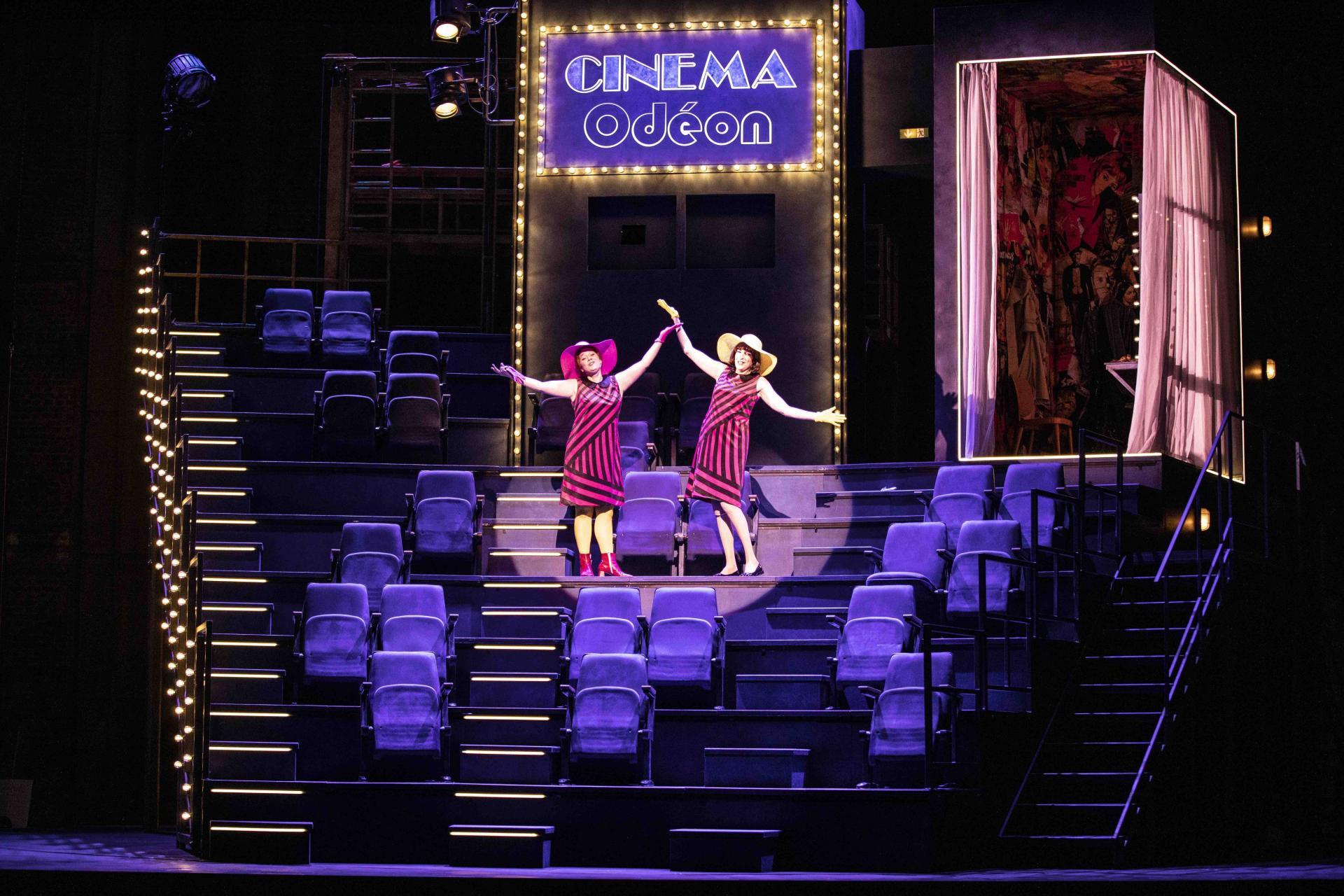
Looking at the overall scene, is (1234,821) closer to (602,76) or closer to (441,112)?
(602,76)

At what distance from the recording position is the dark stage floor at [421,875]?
6.13m

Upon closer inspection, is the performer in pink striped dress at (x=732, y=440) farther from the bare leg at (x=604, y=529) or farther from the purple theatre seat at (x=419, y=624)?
the purple theatre seat at (x=419, y=624)

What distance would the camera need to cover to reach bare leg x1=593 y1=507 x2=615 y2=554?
Result: 1009 cm

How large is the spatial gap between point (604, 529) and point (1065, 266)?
4149 millimetres

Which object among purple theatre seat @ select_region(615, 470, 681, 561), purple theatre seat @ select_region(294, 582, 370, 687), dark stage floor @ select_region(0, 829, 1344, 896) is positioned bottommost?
dark stage floor @ select_region(0, 829, 1344, 896)

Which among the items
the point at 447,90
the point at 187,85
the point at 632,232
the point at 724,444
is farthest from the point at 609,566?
the point at 187,85

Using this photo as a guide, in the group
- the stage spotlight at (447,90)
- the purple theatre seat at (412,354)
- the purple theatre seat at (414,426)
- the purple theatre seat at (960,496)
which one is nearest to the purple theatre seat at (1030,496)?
the purple theatre seat at (960,496)

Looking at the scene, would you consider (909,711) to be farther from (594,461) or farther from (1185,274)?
(1185,274)

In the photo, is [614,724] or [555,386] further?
[555,386]

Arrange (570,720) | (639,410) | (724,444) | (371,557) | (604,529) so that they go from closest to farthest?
(570,720)
(371,557)
(724,444)
(604,529)
(639,410)

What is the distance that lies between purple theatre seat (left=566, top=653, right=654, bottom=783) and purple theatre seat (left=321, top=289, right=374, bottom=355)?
471 centimetres

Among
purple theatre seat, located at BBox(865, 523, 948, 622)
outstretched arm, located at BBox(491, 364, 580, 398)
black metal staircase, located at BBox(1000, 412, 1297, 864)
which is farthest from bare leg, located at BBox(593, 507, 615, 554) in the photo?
black metal staircase, located at BBox(1000, 412, 1297, 864)

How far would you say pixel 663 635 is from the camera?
29.3 feet

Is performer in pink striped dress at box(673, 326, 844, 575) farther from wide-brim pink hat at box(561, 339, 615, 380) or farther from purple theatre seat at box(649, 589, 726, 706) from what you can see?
purple theatre seat at box(649, 589, 726, 706)
